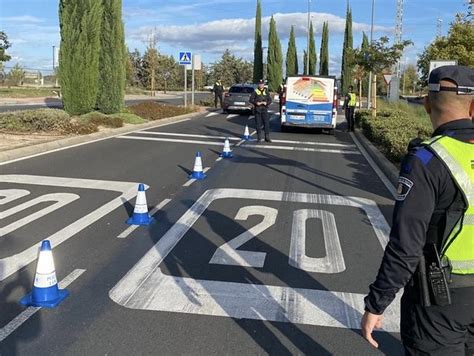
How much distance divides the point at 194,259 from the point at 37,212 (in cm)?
288

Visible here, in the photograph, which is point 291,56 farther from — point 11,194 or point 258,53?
point 11,194

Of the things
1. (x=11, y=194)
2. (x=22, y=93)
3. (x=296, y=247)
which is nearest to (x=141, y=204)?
(x=296, y=247)

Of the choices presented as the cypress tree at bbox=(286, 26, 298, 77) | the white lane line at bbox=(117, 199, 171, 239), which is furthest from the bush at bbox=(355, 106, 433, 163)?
the cypress tree at bbox=(286, 26, 298, 77)

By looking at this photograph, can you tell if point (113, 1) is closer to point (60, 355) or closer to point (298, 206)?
point (298, 206)

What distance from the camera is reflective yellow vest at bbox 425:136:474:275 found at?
2125 millimetres

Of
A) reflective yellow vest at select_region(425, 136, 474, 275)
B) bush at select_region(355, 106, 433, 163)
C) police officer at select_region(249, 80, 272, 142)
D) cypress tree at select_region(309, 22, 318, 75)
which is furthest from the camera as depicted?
cypress tree at select_region(309, 22, 318, 75)

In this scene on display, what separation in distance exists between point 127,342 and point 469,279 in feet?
7.95

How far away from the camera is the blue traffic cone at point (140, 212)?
6.84m

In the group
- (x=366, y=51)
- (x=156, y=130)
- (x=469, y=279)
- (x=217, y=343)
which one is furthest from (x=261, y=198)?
(x=366, y=51)

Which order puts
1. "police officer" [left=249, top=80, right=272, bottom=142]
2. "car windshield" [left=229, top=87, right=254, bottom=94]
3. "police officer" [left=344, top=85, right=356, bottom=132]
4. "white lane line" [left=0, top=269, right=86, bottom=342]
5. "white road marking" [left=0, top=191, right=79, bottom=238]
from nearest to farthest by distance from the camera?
"white lane line" [left=0, top=269, right=86, bottom=342] → "white road marking" [left=0, top=191, right=79, bottom=238] → "police officer" [left=249, top=80, right=272, bottom=142] → "police officer" [left=344, top=85, right=356, bottom=132] → "car windshield" [left=229, top=87, right=254, bottom=94]

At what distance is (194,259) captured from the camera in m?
5.62

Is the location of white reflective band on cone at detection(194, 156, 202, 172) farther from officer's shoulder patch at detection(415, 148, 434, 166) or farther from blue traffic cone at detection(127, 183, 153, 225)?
officer's shoulder patch at detection(415, 148, 434, 166)

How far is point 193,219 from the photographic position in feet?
24.0

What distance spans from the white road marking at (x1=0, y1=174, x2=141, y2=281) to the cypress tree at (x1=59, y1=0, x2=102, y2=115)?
398 inches
